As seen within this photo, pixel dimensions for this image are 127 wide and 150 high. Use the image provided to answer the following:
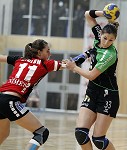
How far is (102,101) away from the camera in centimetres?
604

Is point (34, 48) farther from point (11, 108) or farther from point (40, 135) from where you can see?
point (40, 135)

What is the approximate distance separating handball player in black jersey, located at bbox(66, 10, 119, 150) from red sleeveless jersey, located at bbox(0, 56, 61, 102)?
33cm

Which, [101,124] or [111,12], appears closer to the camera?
[101,124]

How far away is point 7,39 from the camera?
2227cm

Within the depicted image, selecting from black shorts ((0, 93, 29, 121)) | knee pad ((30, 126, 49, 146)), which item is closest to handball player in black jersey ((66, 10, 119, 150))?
A: knee pad ((30, 126, 49, 146))

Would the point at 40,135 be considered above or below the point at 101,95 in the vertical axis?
below

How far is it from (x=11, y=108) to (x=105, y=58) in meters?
1.37

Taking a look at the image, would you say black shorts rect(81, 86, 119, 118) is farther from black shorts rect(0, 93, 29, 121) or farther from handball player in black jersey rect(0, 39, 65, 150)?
black shorts rect(0, 93, 29, 121)

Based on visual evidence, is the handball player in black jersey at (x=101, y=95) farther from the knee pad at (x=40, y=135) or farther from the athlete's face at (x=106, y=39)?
the knee pad at (x=40, y=135)

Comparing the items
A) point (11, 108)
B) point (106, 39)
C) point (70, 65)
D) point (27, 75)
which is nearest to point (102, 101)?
point (70, 65)

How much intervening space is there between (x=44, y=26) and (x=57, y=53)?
1.46 meters

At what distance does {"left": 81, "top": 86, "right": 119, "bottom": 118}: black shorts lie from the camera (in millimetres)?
6016

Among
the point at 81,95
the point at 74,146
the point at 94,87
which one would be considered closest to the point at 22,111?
the point at 94,87

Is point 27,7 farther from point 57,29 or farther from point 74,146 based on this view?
point 74,146
